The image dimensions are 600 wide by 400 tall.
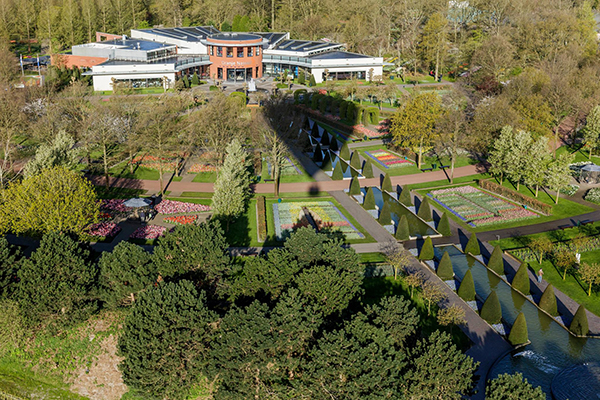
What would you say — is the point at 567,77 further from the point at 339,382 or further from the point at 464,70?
the point at 339,382

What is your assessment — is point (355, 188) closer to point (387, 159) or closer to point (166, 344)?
point (387, 159)

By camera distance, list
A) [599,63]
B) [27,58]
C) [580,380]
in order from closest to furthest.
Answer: [580,380] → [599,63] → [27,58]

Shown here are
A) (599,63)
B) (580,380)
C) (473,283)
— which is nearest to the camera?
(580,380)

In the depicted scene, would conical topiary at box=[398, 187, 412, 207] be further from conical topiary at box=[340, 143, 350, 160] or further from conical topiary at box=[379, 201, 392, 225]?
conical topiary at box=[340, 143, 350, 160]

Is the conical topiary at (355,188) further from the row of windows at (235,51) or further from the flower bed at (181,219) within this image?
the row of windows at (235,51)

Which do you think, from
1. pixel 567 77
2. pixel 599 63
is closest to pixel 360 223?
pixel 567 77

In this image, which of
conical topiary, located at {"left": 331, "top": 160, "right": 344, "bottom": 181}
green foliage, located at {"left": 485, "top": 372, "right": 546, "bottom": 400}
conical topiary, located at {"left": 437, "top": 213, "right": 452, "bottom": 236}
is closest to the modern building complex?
conical topiary, located at {"left": 331, "top": 160, "right": 344, "bottom": 181}

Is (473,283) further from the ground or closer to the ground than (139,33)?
closer to the ground
